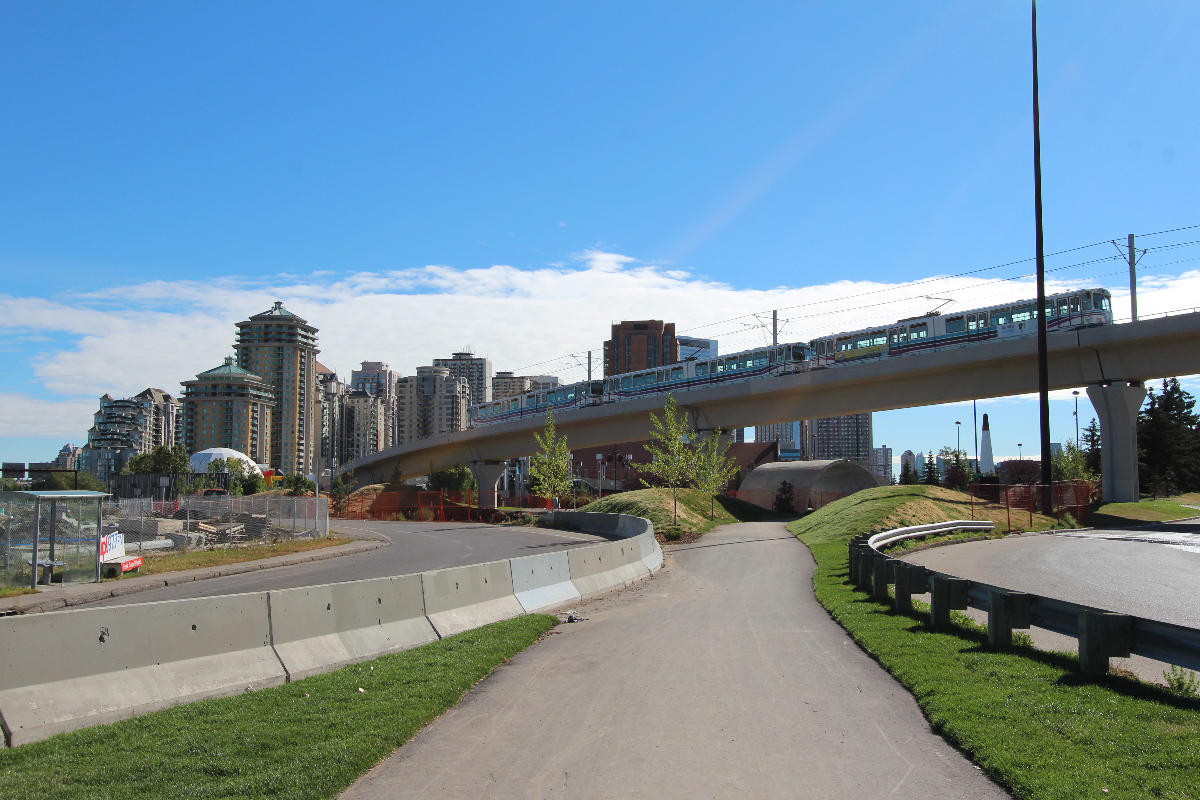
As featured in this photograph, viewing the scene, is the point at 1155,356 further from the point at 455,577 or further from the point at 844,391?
the point at 455,577

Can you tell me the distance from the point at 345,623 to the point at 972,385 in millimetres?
39929

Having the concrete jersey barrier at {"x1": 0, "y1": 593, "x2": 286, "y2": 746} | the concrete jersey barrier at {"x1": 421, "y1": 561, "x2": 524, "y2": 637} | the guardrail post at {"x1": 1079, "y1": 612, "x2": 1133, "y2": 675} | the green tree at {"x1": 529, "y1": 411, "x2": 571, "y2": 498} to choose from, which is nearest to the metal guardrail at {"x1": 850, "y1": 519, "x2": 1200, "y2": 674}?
the guardrail post at {"x1": 1079, "y1": 612, "x2": 1133, "y2": 675}

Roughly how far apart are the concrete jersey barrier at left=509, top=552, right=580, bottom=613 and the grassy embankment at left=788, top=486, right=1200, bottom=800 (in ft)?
17.2

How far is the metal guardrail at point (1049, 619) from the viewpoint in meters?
7.13

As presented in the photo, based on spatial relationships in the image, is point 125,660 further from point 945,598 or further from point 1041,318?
point 1041,318

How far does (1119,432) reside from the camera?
39375 millimetres

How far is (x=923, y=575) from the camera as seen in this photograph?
40.1 ft

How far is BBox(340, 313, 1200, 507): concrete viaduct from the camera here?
38062 mm

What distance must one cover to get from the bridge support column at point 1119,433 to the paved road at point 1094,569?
41.2 feet

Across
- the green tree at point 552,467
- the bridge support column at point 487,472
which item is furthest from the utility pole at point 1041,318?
the bridge support column at point 487,472

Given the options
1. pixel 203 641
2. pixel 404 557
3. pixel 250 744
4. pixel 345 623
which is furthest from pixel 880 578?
pixel 404 557

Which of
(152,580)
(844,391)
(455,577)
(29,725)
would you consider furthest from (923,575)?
(844,391)

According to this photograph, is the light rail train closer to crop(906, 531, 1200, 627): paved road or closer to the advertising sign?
crop(906, 531, 1200, 627): paved road

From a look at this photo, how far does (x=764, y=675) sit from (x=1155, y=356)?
3675cm
